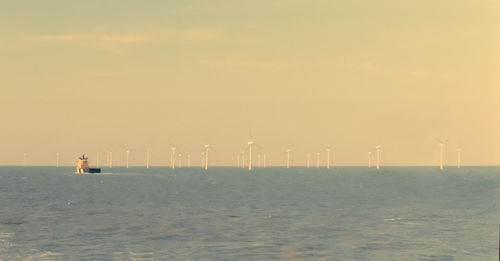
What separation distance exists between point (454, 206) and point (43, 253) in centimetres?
9910

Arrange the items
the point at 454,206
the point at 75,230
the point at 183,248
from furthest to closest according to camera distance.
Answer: the point at 454,206
the point at 75,230
the point at 183,248

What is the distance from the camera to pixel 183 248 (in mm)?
70062

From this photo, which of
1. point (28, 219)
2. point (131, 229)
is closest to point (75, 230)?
point (131, 229)

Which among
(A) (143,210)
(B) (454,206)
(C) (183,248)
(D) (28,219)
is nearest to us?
(C) (183,248)

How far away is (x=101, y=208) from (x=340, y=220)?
167 ft

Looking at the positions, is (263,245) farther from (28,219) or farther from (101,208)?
(101,208)

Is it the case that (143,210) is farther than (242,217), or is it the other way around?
(143,210)

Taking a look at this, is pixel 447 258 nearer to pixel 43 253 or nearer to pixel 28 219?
pixel 43 253

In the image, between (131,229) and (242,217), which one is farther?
(242,217)

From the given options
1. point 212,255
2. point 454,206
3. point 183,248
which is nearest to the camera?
point 212,255

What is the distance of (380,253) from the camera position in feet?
223

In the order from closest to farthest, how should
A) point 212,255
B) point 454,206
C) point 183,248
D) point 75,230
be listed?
point 212,255, point 183,248, point 75,230, point 454,206

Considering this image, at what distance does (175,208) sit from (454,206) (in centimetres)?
6327

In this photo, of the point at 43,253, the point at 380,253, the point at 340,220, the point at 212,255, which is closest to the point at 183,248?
the point at 212,255
